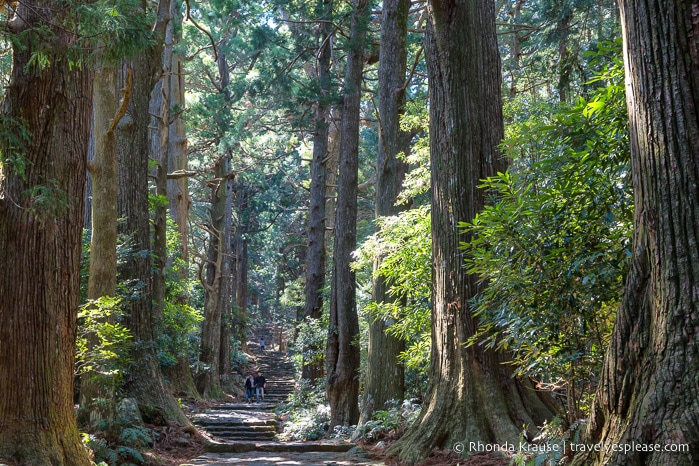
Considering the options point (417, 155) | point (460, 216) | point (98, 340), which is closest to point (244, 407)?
point (417, 155)

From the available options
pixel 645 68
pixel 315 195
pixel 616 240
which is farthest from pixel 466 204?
pixel 315 195

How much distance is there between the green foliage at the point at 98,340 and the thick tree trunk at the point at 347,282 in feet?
21.3

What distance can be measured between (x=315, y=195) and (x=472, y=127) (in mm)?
14990

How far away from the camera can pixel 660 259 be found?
3.47 metres

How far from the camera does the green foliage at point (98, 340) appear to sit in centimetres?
766

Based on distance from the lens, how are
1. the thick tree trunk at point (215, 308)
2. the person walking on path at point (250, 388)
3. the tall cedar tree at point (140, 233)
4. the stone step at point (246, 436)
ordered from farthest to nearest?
the person walking on path at point (250, 388)
the thick tree trunk at point (215, 308)
the stone step at point (246, 436)
the tall cedar tree at point (140, 233)

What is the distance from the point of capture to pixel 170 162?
20906mm

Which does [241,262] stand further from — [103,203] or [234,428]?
[103,203]

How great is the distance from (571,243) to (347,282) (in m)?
9.93

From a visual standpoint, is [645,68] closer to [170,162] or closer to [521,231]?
[521,231]

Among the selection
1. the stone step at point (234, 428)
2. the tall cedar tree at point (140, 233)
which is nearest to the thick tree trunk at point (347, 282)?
the stone step at point (234, 428)

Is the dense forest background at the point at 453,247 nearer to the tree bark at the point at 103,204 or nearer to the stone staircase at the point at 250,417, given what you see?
the tree bark at the point at 103,204

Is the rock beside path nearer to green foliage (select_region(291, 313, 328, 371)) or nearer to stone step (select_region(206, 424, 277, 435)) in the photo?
stone step (select_region(206, 424, 277, 435))

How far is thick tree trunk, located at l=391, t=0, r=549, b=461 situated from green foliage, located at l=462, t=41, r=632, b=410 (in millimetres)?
1734
